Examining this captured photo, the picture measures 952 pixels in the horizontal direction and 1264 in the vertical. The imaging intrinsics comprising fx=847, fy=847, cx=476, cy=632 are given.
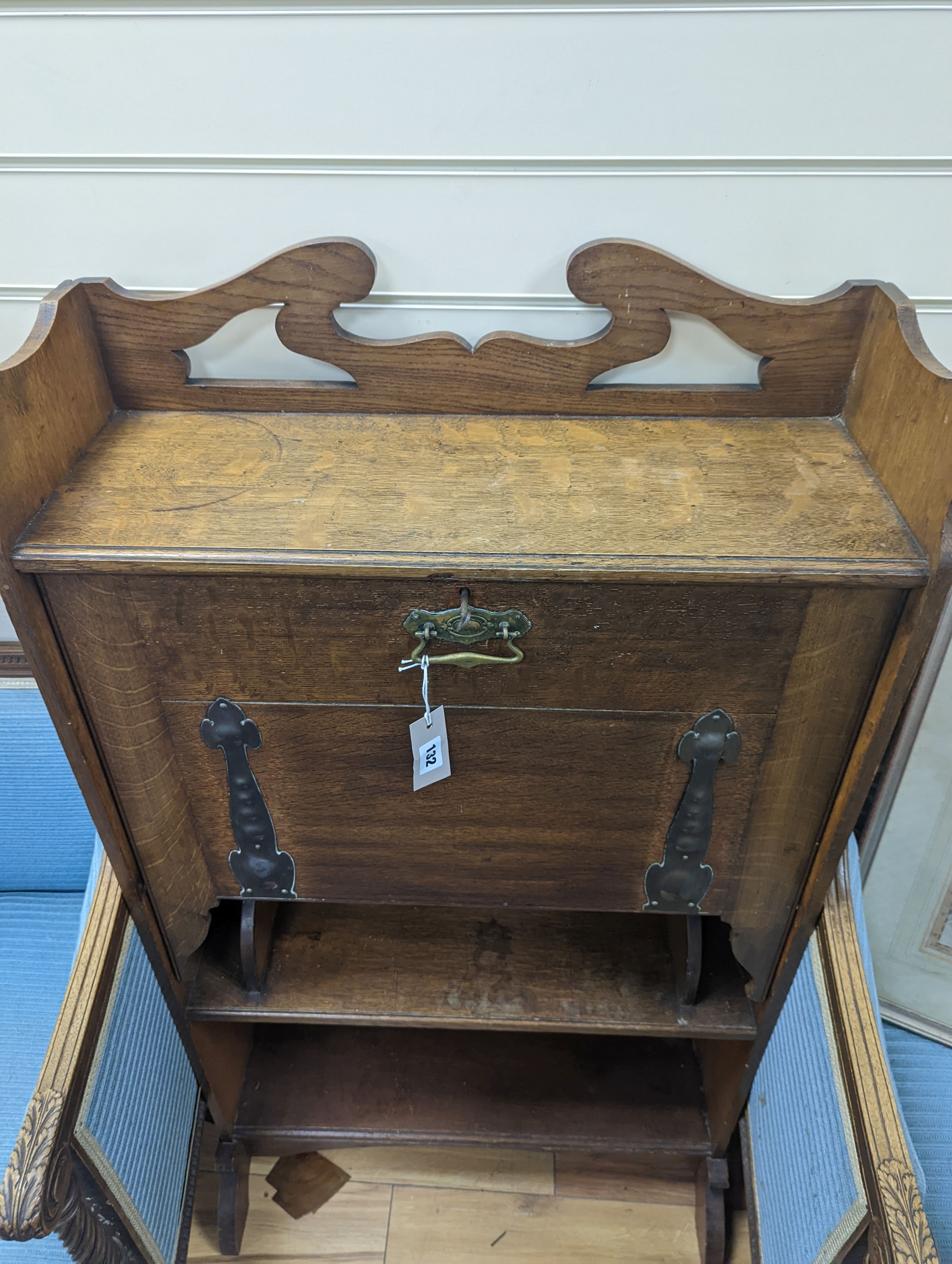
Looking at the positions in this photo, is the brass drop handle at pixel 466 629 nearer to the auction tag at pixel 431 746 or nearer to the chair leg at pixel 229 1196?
the auction tag at pixel 431 746

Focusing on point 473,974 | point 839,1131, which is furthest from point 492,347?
point 839,1131

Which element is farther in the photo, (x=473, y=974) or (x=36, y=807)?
(x=36, y=807)

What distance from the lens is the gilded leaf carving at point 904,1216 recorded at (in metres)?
0.75

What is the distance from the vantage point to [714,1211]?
122cm

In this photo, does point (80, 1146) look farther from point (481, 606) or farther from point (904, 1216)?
point (904, 1216)

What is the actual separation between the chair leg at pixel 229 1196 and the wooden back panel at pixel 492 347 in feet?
3.44

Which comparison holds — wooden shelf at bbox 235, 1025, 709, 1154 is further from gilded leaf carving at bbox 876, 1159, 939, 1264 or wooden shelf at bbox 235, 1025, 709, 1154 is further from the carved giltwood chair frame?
gilded leaf carving at bbox 876, 1159, 939, 1264

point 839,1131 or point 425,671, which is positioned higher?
point 425,671

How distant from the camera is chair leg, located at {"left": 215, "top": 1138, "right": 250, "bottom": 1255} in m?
1.23

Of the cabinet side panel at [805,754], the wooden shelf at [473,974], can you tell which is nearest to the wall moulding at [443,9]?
the cabinet side panel at [805,754]

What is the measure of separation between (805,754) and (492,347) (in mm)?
503

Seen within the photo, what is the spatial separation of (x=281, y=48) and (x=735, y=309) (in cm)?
49

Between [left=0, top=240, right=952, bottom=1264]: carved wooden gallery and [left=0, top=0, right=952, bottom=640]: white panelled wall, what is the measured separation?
59 millimetres

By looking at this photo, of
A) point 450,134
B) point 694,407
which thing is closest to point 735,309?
point 694,407
